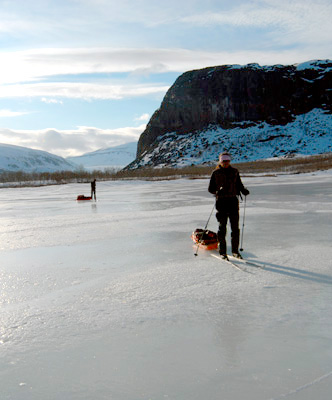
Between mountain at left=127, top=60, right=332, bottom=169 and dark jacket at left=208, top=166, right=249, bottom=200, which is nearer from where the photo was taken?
dark jacket at left=208, top=166, right=249, bottom=200

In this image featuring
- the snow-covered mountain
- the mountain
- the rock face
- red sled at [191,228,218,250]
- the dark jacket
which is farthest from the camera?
the rock face

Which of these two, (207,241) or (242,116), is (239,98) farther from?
(207,241)

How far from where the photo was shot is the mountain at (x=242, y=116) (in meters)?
93.6

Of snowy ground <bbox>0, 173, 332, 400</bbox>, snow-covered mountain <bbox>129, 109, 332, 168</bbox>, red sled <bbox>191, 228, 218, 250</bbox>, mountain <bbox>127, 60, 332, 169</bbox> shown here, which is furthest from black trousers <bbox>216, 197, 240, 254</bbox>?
mountain <bbox>127, 60, 332, 169</bbox>

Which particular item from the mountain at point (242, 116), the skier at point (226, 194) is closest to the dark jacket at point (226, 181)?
the skier at point (226, 194)

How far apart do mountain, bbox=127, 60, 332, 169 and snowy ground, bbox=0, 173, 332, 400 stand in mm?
83337

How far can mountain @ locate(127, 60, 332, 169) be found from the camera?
307ft

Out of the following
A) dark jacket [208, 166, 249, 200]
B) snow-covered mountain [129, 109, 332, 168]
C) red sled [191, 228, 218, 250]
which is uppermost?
snow-covered mountain [129, 109, 332, 168]

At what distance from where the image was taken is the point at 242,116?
11269 centimetres

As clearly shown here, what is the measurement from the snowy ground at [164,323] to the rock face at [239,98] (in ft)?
342

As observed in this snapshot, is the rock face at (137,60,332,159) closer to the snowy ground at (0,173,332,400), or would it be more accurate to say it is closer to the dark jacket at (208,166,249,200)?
the dark jacket at (208,166,249,200)

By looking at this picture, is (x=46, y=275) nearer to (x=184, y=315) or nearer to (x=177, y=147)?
(x=184, y=315)

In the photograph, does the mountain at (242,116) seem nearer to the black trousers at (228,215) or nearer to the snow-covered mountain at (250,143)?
the snow-covered mountain at (250,143)

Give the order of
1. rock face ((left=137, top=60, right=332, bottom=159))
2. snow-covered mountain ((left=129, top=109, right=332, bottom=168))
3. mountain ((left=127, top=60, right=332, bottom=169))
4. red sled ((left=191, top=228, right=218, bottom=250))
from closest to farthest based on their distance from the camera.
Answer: red sled ((left=191, top=228, right=218, bottom=250)) → snow-covered mountain ((left=129, top=109, right=332, bottom=168)) → mountain ((left=127, top=60, right=332, bottom=169)) → rock face ((left=137, top=60, right=332, bottom=159))
